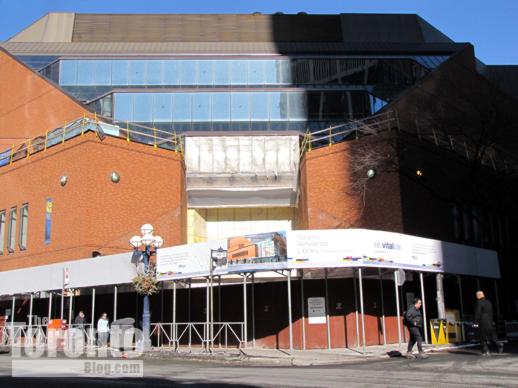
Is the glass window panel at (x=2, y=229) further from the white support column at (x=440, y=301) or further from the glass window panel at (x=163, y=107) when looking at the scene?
the white support column at (x=440, y=301)

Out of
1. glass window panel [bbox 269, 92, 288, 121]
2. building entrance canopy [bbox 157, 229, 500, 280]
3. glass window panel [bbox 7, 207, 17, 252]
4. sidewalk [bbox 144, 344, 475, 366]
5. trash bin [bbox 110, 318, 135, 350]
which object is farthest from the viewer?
glass window panel [bbox 269, 92, 288, 121]

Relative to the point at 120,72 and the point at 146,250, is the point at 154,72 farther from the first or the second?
the point at 146,250

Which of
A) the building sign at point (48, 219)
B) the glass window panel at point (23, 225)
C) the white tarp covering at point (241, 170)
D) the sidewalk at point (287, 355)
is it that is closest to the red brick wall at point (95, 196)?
the building sign at point (48, 219)

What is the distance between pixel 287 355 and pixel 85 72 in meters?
38.0

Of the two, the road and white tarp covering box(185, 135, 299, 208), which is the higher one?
white tarp covering box(185, 135, 299, 208)

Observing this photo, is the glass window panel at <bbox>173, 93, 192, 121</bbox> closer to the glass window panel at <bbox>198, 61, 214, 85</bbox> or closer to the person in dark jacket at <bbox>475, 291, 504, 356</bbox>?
the glass window panel at <bbox>198, 61, 214, 85</bbox>

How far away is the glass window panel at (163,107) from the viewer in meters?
44.2

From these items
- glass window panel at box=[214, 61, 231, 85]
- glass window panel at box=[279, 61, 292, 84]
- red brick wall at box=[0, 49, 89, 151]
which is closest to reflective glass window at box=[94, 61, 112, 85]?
red brick wall at box=[0, 49, 89, 151]

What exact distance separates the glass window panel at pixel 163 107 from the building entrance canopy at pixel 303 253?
77.1ft

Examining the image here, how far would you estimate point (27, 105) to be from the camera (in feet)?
138

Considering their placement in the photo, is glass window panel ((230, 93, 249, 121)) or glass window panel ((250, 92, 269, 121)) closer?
glass window panel ((250, 92, 269, 121))

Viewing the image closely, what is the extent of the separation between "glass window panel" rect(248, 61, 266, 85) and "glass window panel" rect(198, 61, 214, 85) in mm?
3376

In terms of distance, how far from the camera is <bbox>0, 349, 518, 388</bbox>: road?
10828 millimetres

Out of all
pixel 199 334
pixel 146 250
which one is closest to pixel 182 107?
pixel 146 250
